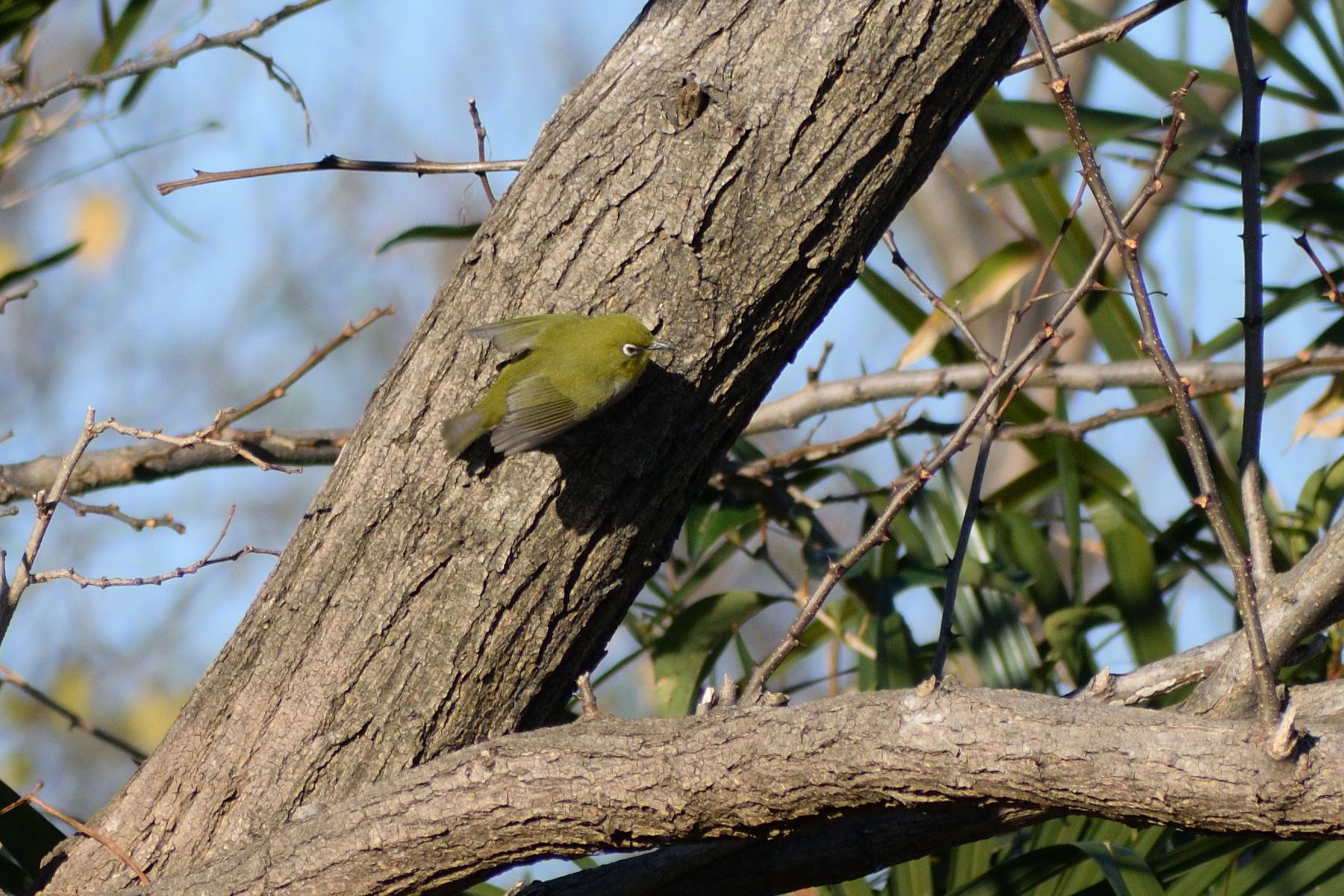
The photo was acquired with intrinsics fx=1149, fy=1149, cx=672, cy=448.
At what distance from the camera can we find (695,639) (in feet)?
12.4

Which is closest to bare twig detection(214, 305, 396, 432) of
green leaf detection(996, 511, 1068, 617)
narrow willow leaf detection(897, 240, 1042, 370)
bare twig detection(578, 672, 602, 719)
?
bare twig detection(578, 672, 602, 719)

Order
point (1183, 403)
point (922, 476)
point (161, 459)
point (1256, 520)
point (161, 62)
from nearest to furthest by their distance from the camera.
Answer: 1. point (1183, 403)
2. point (1256, 520)
3. point (922, 476)
4. point (161, 62)
5. point (161, 459)

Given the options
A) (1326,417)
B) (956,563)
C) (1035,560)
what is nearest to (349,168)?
(956,563)

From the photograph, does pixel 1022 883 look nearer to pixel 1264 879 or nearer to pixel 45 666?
pixel 1264 879

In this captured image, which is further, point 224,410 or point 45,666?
point 45,666

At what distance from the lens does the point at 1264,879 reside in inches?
103

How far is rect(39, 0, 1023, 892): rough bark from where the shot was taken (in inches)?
75.6

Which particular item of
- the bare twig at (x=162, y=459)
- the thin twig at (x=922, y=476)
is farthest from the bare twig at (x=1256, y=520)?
the bare twig at (x=162, y=459)

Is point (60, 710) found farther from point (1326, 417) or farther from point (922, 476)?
point (1326, 417)

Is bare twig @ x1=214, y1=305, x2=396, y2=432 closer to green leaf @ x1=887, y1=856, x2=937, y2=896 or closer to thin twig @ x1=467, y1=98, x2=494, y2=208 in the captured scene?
thin twig @ x1=467, y1=98, x2=494, y2=208

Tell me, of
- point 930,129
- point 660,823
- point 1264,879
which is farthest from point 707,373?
point 1264,879

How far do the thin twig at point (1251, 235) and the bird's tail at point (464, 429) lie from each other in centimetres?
118

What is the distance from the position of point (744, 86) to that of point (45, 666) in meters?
10.4

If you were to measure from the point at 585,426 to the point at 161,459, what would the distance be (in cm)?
176
